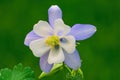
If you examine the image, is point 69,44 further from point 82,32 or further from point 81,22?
point 81,22

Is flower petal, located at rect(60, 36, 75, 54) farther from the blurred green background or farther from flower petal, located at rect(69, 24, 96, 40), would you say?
the blurred green background

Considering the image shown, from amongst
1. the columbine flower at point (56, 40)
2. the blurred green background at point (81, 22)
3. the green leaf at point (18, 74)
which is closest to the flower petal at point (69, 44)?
the columbine flower at point (56, 40)

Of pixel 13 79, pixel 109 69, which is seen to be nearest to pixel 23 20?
pixel 109 69

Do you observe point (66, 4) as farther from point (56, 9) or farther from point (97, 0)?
point (56, 9)

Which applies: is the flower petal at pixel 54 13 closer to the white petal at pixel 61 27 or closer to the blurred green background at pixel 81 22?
the white petal at pixel 61 27

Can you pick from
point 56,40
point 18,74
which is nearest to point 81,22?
point 18,74
